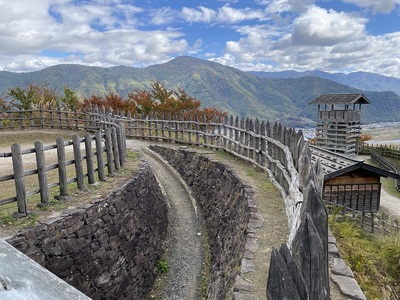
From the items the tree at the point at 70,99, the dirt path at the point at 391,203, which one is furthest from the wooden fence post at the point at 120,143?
the tree at the point at 70,99

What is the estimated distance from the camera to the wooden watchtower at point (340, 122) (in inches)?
950

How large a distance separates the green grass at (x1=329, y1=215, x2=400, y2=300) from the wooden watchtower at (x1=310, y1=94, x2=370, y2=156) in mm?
20017

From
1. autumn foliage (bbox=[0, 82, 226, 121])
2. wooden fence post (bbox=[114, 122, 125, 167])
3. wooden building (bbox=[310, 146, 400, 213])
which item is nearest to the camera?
wooden fence post (bbox=[114, 122, 125, 167])

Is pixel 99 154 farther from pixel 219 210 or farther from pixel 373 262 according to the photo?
pixel 373 262

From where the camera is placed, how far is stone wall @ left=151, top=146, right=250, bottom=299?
19.0ft

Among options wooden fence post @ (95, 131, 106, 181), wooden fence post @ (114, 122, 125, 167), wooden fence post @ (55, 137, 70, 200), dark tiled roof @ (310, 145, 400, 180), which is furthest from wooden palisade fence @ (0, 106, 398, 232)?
wooden fence post @ (55, 137, 70, 200)

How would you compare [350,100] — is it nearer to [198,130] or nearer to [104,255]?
[198,130]

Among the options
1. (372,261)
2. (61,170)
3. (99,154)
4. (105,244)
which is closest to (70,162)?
(61,170)

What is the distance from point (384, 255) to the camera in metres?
5.55

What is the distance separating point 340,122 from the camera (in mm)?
24844

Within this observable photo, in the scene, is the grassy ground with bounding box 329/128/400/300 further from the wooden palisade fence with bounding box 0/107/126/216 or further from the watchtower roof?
the watchtower roof

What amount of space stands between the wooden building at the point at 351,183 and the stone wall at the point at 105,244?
26.7 ft

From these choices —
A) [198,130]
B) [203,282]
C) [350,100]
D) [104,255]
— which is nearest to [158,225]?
[203,282]

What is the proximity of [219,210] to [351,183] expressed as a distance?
7681 mm
